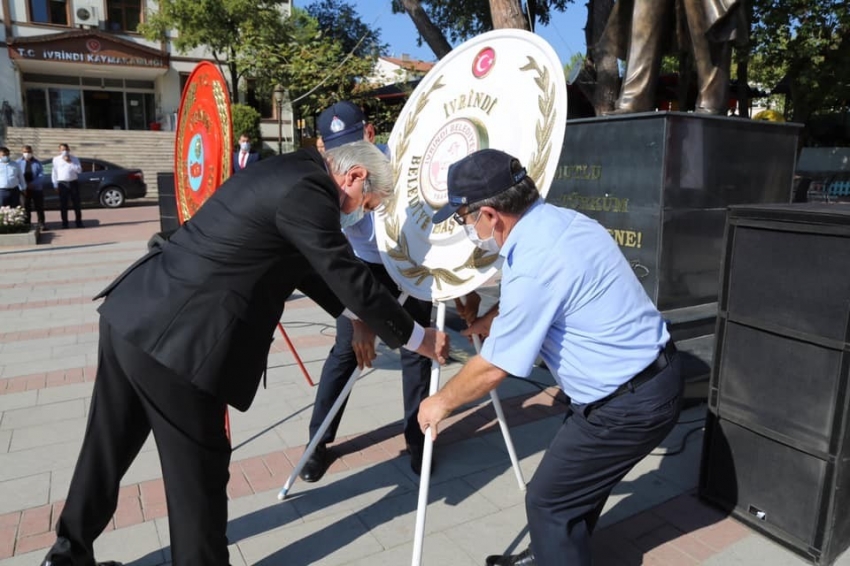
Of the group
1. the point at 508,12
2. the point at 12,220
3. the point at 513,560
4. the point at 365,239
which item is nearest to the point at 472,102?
the point at 365,239

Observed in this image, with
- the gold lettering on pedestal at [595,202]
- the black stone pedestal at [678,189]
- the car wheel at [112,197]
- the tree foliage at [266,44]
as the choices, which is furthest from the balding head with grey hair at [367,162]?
the car wheel at [112,197]

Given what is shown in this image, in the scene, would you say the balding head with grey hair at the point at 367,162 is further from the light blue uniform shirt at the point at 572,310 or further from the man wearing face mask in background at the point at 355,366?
the man wearing face mask in background at the point at 355,366

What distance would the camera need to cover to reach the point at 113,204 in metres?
18.9

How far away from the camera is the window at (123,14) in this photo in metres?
30.8

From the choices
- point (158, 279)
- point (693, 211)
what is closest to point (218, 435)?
point (158, 279)

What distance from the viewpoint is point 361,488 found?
3.21 meters

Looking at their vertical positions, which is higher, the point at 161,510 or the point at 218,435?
the point at 218,435

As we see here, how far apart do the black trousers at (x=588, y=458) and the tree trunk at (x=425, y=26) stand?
11975 mm

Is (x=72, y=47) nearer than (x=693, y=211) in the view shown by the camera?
No

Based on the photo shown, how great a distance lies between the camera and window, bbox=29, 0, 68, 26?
29250 millimetres

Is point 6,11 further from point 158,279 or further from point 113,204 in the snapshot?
point 158,279

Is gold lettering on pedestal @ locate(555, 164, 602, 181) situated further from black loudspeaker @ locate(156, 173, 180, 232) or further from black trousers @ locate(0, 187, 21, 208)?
black trousers @ locate(0, 187, 21, 208)

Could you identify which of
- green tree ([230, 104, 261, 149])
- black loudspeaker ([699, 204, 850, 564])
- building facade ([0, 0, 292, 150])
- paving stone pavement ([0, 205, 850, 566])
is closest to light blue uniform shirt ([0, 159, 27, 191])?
paving stone pavement ([0, 205, 850, 566])

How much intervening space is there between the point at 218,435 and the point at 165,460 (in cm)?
18
